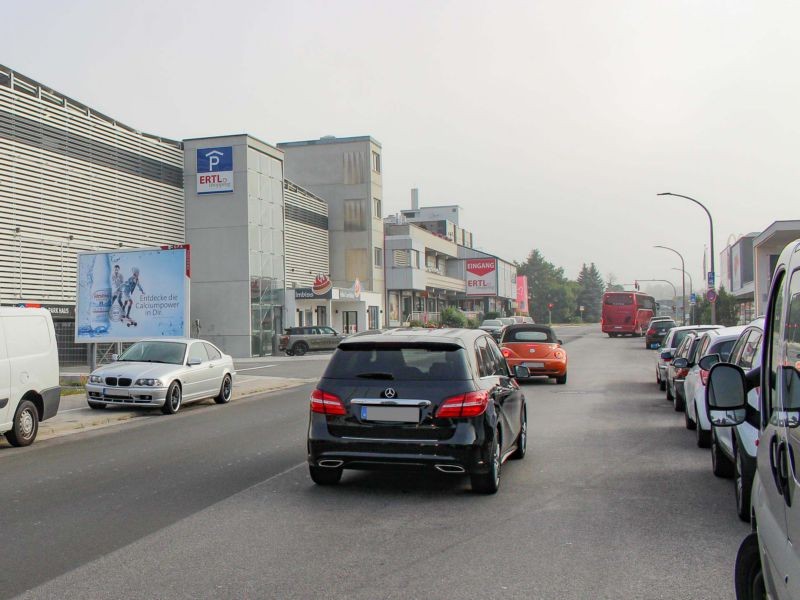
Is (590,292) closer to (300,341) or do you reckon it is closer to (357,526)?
(300,341)

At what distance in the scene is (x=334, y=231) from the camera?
62.7 m

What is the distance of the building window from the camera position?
62594mm


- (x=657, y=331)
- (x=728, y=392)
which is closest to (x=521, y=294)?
(x=657, y=331)

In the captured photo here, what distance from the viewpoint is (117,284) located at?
76.8ft

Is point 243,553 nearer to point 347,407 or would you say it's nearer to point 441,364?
point 347,407

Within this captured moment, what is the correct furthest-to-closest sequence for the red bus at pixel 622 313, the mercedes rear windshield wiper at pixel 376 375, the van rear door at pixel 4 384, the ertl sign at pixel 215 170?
1. the red bus at pixel 622 313
2. the ertl sign at pixel 215 170
3. the van rear door at pixel 4 384
4. the mercedes rear windshield wiper at pixel 376 375

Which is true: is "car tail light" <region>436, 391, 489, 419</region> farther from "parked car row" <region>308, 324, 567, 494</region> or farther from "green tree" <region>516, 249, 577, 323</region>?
"green tree" <region>516, 249, 577, 323</region>

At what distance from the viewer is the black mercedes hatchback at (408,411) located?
23.9 ft

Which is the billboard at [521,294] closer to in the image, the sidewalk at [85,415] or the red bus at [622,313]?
the red bus at [622,313]

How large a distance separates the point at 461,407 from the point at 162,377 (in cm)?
985

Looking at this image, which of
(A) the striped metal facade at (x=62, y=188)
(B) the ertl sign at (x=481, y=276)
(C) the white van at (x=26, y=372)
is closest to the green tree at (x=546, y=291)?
(B) the ertl sign at (x=481, y=276)

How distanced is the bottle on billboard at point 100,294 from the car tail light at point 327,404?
57.5ft

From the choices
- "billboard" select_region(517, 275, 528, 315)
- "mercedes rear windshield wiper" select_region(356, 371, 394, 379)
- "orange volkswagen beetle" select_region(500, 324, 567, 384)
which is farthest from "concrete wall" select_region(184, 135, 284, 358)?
"billboard" select_region(517, 275, 528, 315)

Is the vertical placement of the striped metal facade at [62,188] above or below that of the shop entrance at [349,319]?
above
